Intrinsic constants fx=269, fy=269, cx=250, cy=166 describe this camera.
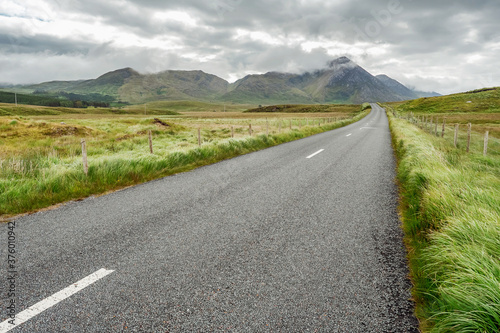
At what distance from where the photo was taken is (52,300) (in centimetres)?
276

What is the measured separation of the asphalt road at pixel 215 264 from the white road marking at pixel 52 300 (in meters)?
0.01

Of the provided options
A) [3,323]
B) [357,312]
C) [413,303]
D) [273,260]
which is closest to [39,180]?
[3,323]

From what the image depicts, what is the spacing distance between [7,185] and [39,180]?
60 cm

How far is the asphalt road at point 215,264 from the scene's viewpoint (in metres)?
2.56

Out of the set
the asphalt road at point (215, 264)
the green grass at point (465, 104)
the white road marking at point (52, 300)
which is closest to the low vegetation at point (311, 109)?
the green grass at point (465, 104)

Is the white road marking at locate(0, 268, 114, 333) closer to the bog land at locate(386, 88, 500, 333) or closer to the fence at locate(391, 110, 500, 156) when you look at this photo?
the bog land at locate(386, 88, 500, 333)

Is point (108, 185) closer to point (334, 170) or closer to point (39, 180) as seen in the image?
point (39, 180)

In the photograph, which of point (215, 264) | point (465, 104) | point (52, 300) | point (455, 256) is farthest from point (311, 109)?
point (52, 300)

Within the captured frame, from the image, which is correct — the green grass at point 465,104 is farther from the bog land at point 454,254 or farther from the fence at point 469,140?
the bog land at point 454,254

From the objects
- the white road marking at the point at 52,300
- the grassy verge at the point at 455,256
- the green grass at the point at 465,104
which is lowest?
the white road marking at the point at 52,300

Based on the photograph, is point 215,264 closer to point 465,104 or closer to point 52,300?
point 52,300

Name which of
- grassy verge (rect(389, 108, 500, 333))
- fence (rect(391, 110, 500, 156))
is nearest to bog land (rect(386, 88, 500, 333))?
grassy verge (rect(389, 108, 500, 333))

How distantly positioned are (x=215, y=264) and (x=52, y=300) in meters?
1.74

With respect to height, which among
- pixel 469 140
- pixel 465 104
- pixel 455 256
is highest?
pixel 465 104
